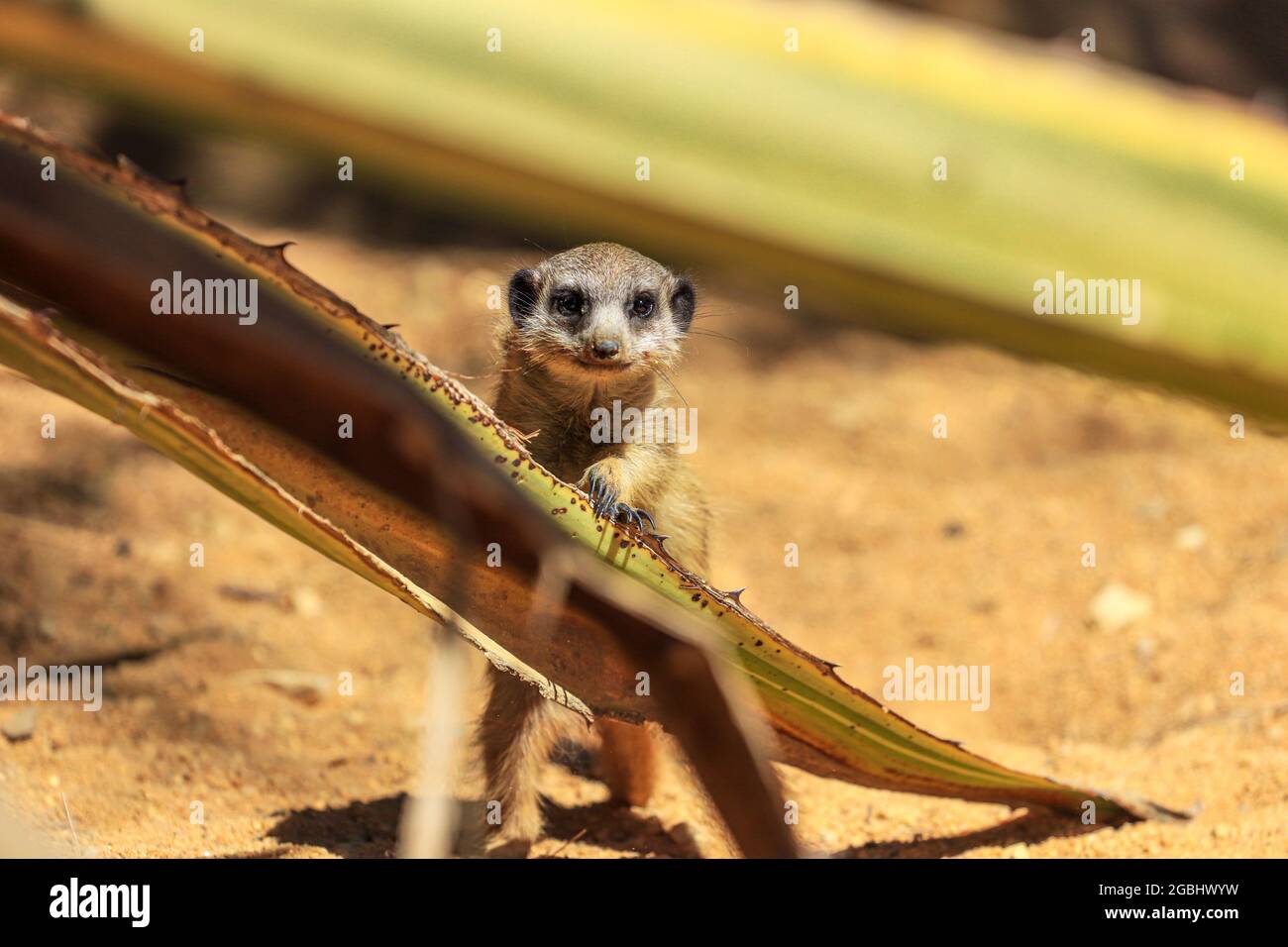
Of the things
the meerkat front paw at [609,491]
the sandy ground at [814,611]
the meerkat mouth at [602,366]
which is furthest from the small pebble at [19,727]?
the meerkat mouth at [602,366]

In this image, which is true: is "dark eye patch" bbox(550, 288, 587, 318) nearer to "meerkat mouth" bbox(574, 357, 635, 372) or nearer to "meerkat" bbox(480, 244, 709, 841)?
"meerkat" bbox(480, 244, 709, 841)

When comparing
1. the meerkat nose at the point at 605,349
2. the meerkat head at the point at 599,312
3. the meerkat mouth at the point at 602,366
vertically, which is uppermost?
the meerkat head at the point at 599,312

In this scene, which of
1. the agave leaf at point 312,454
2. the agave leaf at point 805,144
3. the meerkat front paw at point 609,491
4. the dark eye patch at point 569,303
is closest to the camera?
the agave leaf at point 805,144

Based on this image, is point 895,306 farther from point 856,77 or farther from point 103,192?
point 103,192

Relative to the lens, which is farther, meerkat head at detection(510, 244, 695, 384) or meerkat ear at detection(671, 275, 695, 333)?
meerkat ear at detection(671, 275, 695, 333)

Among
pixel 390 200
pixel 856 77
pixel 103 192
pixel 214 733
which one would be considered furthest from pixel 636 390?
pixel 390 200

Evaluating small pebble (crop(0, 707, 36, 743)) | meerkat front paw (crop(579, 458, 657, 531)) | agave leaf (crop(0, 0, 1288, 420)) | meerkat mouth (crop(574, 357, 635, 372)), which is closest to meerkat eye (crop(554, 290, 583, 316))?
meerkat mouth (crop(574, 357, 635, 372))

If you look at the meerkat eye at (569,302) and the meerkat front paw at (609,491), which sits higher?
the meerkat eye at (569,302)

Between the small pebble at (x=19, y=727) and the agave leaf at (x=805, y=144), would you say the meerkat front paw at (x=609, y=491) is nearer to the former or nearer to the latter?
the small pebble at (x=19, y=727)
